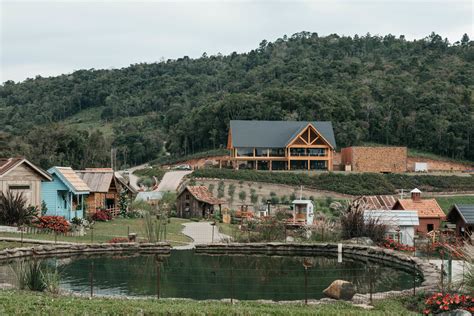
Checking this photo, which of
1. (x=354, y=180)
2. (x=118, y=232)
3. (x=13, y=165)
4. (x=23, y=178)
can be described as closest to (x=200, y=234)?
(x=118, y=232)

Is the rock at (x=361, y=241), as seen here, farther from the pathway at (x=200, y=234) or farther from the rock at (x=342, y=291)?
the rock at (x=342, y=291)

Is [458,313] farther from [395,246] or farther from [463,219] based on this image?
[463,219]

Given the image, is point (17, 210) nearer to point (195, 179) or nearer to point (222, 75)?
point (195, 179)

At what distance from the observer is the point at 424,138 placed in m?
75.2

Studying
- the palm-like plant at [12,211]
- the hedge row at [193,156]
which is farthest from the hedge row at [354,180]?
the palm-like plant at [12,211]

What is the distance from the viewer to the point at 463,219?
97.6 feet

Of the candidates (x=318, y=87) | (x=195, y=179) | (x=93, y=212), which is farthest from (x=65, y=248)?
(x=318, y=87)

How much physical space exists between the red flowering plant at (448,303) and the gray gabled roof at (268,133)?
4926 centimetres

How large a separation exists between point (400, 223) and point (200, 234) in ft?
30.0

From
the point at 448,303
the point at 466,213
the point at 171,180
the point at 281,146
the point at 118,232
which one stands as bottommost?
the point at 118,232

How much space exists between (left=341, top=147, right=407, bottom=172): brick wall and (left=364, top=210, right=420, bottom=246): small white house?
34.6 meters

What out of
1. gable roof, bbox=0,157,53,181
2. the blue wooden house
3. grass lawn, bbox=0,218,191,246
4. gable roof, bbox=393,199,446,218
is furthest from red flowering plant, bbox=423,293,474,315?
the blue wooden house

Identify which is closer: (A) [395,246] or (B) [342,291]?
(B) [342,291]

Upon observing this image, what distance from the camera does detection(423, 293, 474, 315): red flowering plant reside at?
41.1ft
